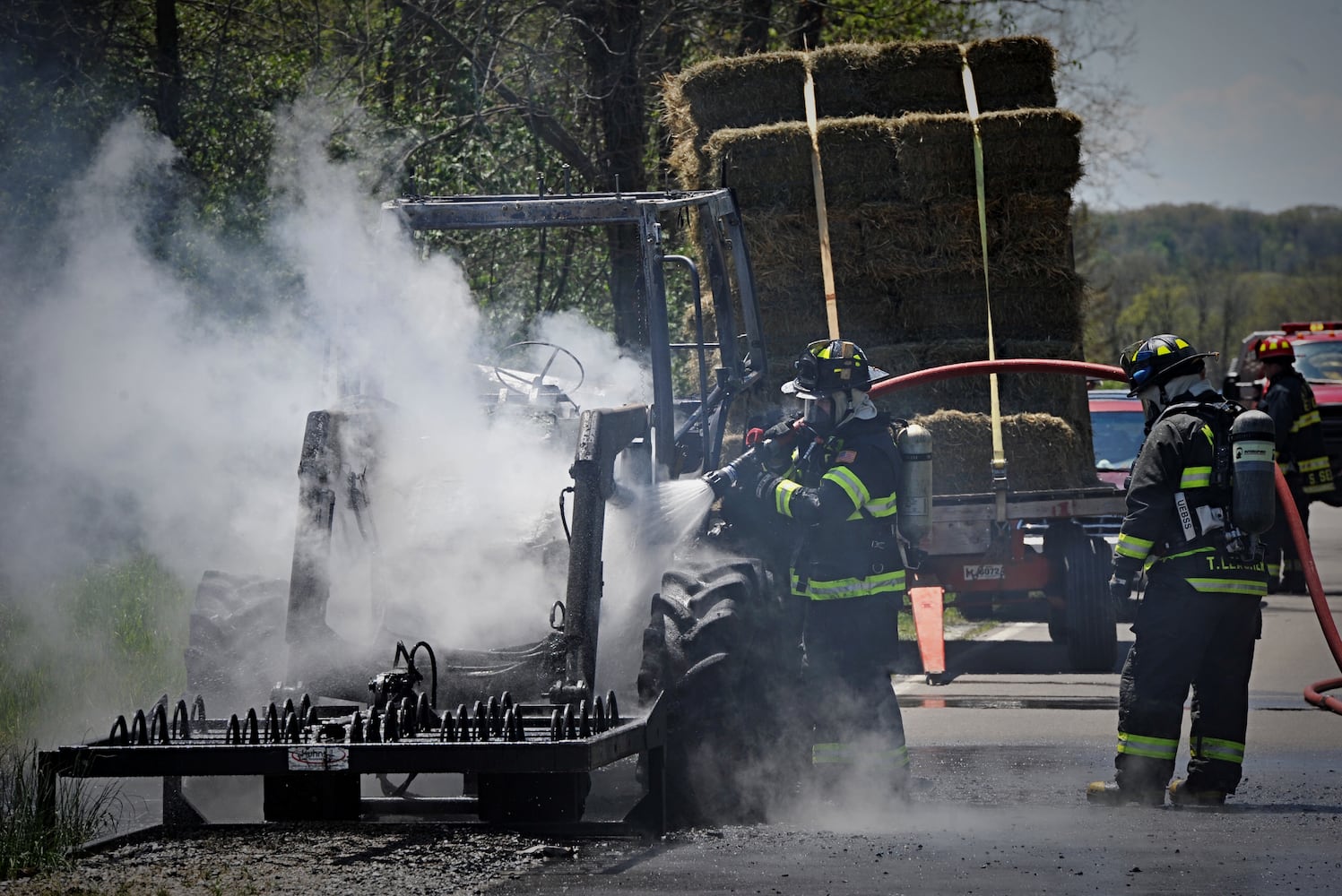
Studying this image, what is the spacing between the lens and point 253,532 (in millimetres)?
7633

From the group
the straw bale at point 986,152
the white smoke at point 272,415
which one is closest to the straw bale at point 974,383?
the straw bale at point 986,152

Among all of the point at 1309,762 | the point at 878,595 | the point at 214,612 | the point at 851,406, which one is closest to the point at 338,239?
the point at 214,612

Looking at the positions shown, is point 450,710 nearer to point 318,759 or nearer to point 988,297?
point 318,759

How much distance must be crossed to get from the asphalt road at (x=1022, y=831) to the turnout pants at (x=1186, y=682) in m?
0.19

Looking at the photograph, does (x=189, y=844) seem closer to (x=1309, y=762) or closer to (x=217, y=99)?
(x=1309, y=762)

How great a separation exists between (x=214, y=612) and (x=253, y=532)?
787mm

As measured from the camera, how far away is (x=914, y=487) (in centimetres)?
739

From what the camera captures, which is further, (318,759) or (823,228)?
(823,228)

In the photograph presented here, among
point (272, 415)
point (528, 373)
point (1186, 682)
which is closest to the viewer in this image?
point (1186, 682)

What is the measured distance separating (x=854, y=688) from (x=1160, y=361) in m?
1.95

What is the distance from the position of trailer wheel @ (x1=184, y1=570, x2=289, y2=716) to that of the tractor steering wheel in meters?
1.67

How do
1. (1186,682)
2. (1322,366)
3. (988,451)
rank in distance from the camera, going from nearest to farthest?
(1186,682), (988,451), (1322,366)

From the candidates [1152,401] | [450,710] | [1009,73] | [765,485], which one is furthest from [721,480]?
[1009,73]

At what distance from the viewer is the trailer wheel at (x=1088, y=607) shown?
1132cm
